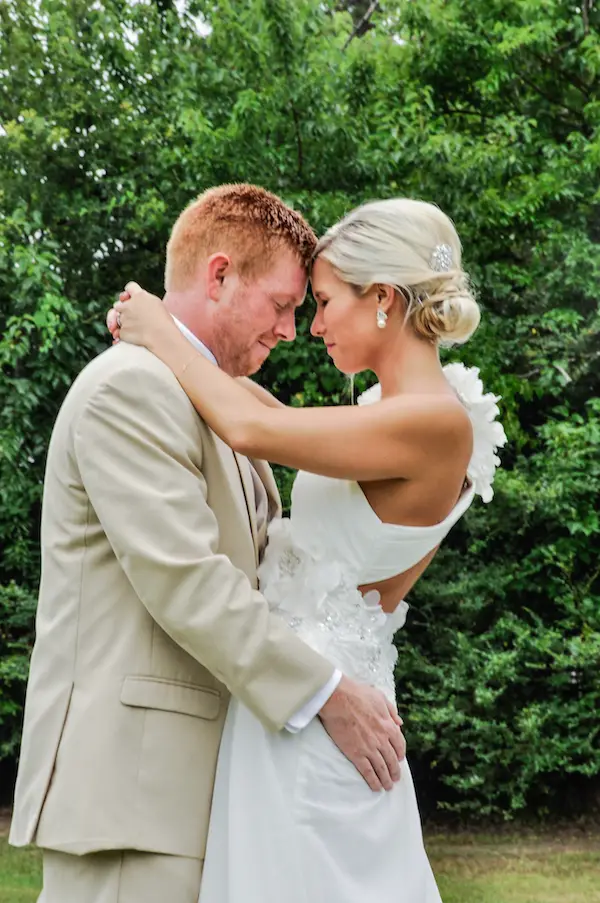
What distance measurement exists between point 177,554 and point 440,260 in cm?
105

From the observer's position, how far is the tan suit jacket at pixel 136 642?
231 cm

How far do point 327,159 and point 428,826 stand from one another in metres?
4.55

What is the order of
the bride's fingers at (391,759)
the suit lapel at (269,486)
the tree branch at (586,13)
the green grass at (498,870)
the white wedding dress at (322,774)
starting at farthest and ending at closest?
1. the tree branch at (586,13)
2. the green grass at (498,870)
3. the suit lapel at (269,486)
4. the bride's fingers at (391,759)
5. the white wedding dress at (322,774)

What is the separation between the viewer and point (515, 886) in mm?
6602

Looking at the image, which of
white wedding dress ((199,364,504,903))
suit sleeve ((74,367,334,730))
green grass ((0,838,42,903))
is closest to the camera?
suit sleeve ((74,367,334,730))

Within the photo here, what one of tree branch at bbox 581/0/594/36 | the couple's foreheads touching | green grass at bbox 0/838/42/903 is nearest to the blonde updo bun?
the couple's foreheads touching

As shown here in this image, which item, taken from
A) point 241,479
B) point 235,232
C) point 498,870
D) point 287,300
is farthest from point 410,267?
point 498,870

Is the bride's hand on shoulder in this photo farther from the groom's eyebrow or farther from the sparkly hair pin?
the sparkly hair pin

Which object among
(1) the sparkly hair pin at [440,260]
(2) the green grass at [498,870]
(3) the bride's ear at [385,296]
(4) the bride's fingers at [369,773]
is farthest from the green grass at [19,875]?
(1) the sparkly hair pin at [440,260]

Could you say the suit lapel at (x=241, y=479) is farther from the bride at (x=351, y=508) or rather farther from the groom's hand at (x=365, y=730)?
the groom's hand at (x=365, y=730)

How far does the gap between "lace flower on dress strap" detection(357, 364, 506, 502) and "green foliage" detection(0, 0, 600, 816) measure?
3.73 m

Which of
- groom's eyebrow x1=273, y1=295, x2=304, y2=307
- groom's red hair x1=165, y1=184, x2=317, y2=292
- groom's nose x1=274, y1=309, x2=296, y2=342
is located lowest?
groom's nose x1=274, y1=309, x2=296, y2=342

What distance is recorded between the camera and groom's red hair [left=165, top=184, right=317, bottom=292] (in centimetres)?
277

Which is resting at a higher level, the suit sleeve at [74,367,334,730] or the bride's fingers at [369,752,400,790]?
the suit sleeve at [74,367,334,730]
